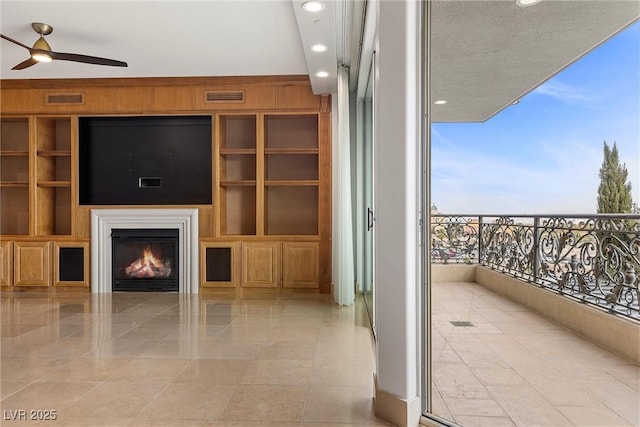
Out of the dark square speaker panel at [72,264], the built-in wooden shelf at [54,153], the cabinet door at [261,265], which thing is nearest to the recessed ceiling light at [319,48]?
the cabinet door at [261,265]

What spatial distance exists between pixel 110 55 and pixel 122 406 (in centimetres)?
416

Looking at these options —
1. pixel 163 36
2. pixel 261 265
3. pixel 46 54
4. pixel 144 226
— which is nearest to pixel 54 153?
pixel 144 226

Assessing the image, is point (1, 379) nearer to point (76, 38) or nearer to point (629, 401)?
point (76, 38)

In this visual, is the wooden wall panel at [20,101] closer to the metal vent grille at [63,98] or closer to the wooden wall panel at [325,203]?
the metal vent grille at [63,98]

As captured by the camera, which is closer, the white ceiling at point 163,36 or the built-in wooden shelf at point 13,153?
the white ceiling at point 163,36

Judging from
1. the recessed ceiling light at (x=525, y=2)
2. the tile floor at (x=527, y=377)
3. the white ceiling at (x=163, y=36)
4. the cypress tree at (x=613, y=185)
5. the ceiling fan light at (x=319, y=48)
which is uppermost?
the white ceiling at (x=163, y=36)

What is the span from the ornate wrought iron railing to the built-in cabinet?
1966 mm

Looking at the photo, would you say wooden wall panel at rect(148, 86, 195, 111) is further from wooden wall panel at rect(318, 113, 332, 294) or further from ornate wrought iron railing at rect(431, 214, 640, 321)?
ornate wrought iron railing at rect(431, 214, 640, 321)

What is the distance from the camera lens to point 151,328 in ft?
12.6

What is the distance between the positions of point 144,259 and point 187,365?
332cm

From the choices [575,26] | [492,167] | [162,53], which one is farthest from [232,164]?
[575,26]

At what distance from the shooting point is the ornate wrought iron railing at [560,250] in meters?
2.44

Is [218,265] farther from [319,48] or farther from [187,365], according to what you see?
[319,48]

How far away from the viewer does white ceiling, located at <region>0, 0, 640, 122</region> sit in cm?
308
